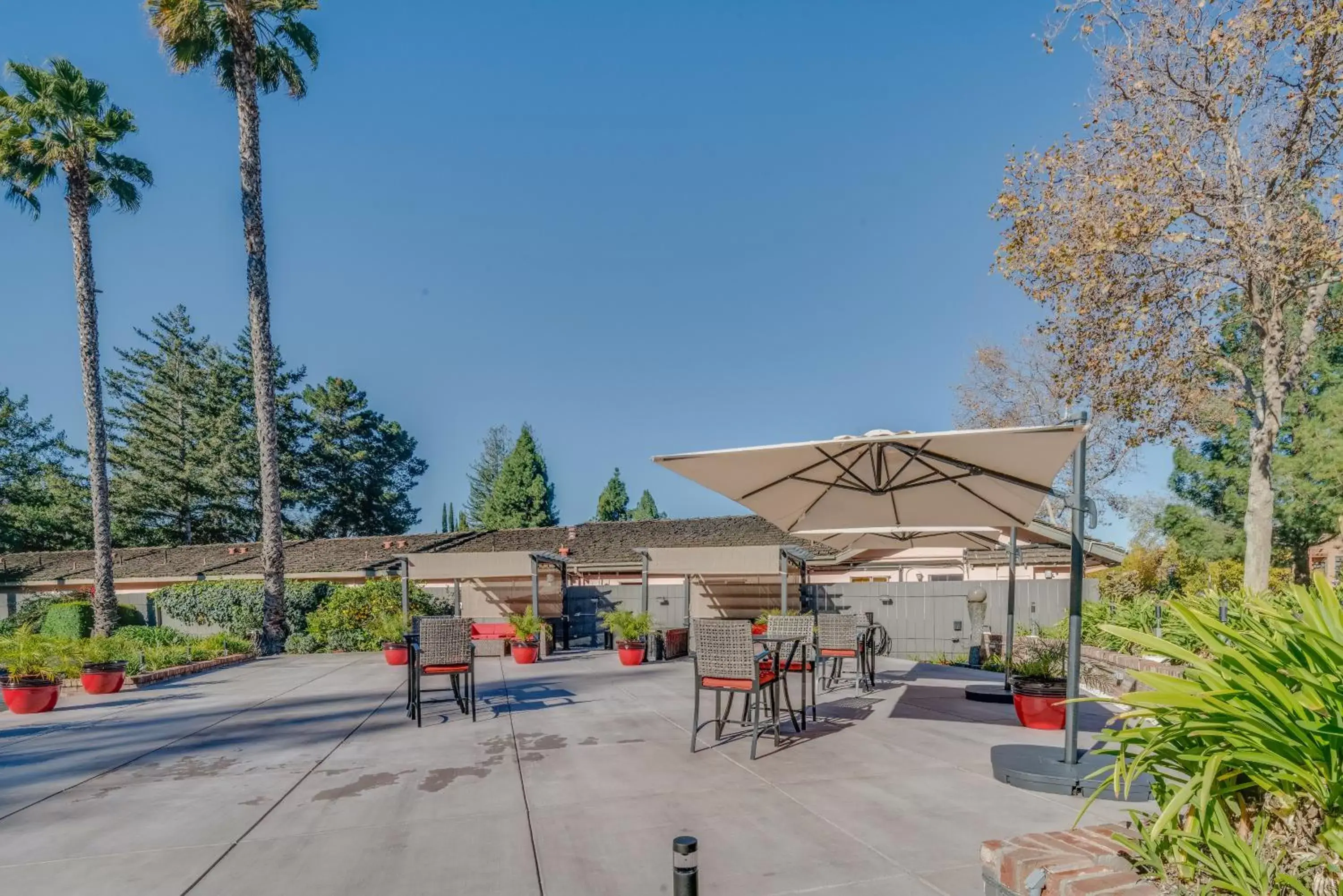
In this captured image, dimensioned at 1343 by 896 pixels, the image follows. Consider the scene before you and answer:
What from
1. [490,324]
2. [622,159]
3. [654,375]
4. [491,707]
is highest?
[622,159]

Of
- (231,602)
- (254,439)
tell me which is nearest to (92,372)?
(231,602)

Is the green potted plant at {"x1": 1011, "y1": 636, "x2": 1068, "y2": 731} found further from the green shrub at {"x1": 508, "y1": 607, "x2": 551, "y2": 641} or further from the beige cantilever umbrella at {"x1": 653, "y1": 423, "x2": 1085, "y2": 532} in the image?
the green shrub at {"x1": 508, "y1": 607, "x2": 551, "y2": 641}

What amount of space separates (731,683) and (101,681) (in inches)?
415

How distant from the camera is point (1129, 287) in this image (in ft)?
34.8

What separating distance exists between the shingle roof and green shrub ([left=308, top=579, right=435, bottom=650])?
517 centimetres

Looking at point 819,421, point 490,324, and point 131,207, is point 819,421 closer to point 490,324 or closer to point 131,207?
point 490,324

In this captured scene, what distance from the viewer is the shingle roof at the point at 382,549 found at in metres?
24.1

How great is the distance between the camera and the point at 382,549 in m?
26.2

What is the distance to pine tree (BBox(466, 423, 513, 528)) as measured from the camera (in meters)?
48.0

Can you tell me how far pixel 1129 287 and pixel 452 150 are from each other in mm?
14663

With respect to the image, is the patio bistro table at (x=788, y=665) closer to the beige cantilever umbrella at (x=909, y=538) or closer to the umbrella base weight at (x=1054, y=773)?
the beige cantilever umbrella at (x=909, y=538)

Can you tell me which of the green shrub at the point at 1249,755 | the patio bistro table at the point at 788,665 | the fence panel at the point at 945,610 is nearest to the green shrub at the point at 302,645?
the fence panel at the point at 945,610

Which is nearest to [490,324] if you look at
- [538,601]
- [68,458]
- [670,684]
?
[538,601]

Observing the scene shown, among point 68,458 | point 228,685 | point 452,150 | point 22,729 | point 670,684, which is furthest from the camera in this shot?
point 68,458
